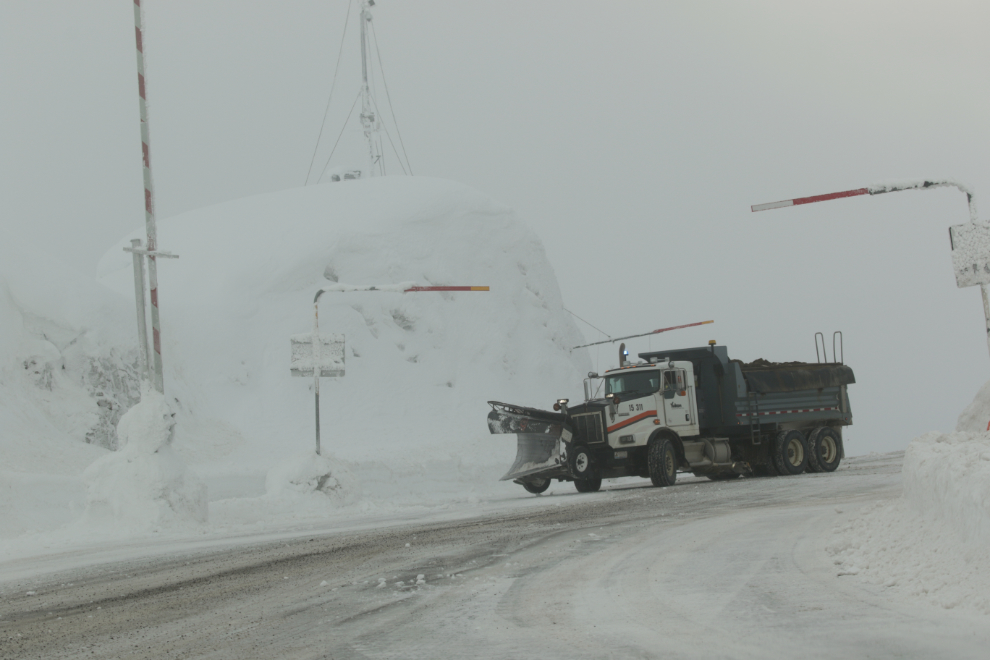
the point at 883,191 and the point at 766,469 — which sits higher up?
the point at 883,191

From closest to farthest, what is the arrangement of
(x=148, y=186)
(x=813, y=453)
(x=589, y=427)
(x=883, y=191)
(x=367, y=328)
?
(x=883, y=191)
(x=148, y=186)
(x=589, y=427)
(x=813, y=453)
(x=367, y=328)

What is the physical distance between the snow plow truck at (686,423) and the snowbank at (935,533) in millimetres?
9822

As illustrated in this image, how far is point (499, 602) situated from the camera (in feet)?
23.3

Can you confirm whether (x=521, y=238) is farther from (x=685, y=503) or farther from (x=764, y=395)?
(x=685, y=503)

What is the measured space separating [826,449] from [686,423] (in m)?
4.83

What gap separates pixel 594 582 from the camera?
795cm

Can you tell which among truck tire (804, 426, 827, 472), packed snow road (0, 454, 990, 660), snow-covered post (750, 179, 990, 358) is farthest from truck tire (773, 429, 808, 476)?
snow-covered post (750, 179, 990, 358)

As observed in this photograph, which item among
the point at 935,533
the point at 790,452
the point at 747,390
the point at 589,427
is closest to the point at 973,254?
the point at 935,533

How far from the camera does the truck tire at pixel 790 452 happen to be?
21812 millimetres

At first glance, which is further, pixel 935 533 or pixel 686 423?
pixel 686 423

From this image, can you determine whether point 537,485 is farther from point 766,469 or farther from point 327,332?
point 327,332

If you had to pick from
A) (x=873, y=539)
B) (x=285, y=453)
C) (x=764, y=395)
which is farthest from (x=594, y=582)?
(x=285, y=453)

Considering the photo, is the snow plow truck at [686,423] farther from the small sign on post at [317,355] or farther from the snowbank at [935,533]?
the snowbank at [935,533]

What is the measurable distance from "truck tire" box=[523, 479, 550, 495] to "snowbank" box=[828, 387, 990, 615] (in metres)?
11.2
